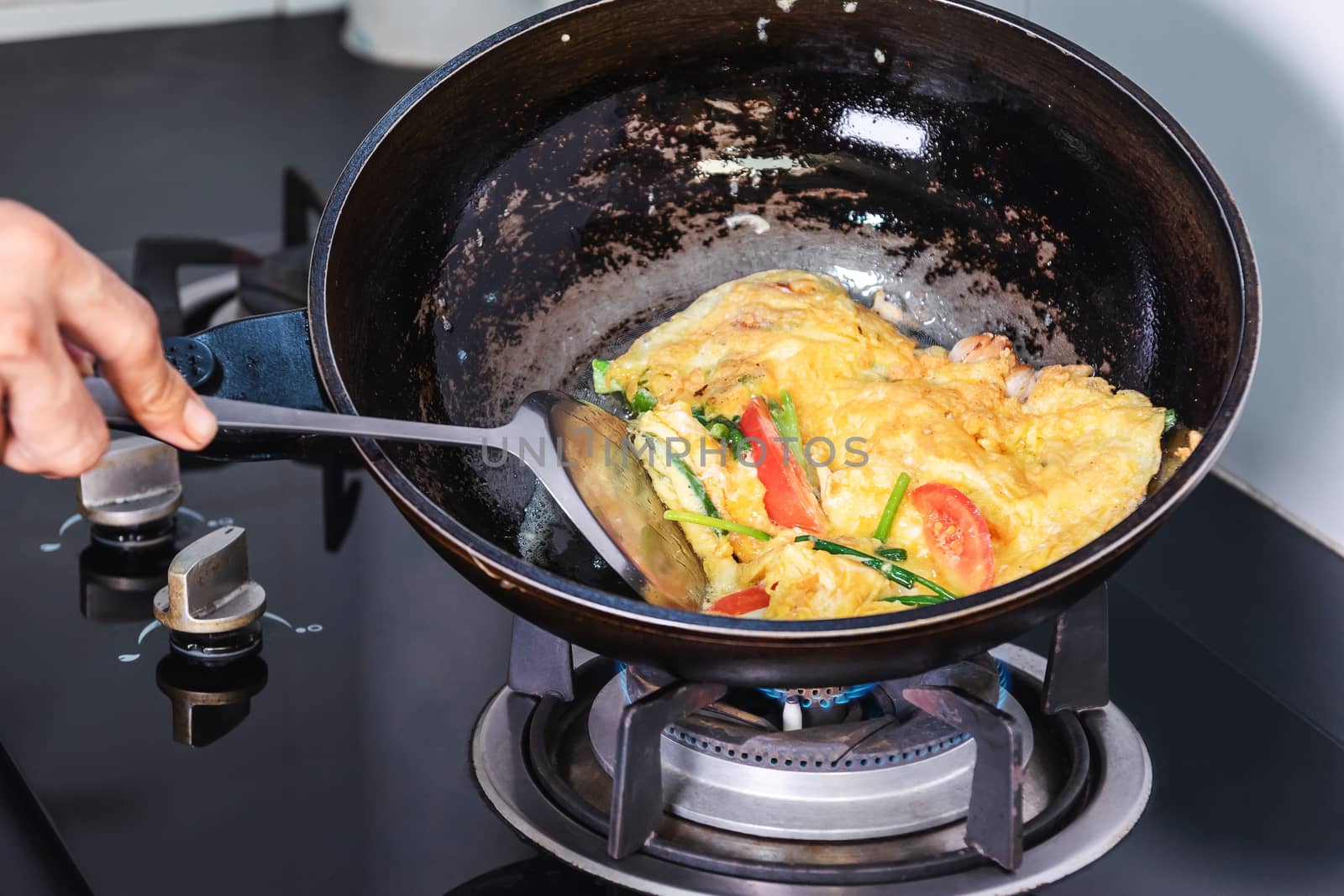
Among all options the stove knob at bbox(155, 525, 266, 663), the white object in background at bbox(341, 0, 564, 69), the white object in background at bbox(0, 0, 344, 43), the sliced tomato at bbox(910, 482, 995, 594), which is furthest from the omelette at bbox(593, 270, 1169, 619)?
the white object in background at bbox(0, 0, 344, 43)

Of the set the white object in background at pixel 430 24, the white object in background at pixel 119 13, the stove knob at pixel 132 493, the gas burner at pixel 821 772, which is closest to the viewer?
the gas burner at pixel 821 772

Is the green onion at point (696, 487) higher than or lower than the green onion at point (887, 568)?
higher

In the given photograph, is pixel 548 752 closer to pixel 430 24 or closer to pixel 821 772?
pixel 821 772

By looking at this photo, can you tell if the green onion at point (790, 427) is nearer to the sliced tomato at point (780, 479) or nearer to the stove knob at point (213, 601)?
the sliced tomato at point (780, 479)

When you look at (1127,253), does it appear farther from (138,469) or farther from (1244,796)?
(138,469)

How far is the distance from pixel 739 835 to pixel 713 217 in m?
0.73

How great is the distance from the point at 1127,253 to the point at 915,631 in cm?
60

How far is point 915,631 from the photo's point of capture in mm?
841

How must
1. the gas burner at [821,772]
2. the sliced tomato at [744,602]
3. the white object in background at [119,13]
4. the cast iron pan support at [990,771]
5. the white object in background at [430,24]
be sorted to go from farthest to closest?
the white object in background at [119,13] < the white object in background at [430,24] < the sliced tomato at [744,602] < the gas burner at [821,772] < the cast iron pan support at [990,771]

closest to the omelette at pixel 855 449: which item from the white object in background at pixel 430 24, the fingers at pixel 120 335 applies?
the fingers at pixel 120 335

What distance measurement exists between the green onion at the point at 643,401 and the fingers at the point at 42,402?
682mm

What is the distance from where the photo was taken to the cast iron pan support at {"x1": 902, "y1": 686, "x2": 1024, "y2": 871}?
3.08 ft

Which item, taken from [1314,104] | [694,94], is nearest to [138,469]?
[694,94]

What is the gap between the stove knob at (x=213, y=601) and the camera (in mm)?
1202
